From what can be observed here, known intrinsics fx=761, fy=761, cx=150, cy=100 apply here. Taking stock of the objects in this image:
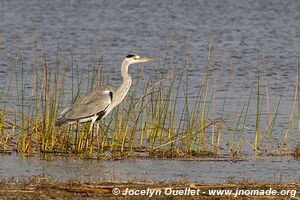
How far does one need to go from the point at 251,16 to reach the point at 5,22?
10063 mm

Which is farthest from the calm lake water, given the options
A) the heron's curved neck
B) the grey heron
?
the grey heron

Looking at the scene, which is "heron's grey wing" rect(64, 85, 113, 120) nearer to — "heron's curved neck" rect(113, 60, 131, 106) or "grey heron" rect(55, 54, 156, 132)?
"grey heron" rect(55, 54, 156, 132)

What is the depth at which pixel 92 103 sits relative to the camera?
415 inches

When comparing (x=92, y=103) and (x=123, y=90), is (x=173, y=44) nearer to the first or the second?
(x=123, y=90)

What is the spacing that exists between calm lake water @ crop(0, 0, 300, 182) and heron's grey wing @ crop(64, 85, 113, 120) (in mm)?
791

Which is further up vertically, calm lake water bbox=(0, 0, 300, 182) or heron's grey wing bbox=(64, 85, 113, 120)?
heron's grey wing bbox=(64, 85, 113, 120)

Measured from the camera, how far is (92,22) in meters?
26.8

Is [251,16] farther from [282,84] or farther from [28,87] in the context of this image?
[28,87]

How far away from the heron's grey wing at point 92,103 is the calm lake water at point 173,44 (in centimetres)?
79

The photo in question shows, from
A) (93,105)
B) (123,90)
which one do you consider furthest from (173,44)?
(93,105)

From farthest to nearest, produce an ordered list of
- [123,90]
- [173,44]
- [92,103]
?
[173,44], [123,90], [92,103]

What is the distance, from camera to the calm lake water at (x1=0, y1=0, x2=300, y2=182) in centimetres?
950

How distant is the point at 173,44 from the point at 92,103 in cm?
1129

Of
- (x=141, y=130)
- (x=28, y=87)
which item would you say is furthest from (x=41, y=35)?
(x=141, y=130)
